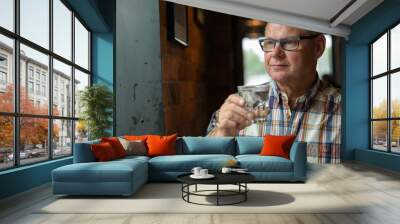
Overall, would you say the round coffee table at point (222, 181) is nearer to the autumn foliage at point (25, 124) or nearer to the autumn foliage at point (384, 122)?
the autumn foliage at point (25, 124)

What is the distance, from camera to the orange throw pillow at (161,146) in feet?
22.6

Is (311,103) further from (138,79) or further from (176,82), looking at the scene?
(138,79)

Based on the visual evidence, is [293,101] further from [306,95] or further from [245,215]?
[245,215]

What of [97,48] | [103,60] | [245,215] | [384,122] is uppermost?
[97,48]

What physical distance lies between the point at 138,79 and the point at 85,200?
11.6ft

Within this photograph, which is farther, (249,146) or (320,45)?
(320,45)

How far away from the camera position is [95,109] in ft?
27.9

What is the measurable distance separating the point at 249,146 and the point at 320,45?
9.57 feet

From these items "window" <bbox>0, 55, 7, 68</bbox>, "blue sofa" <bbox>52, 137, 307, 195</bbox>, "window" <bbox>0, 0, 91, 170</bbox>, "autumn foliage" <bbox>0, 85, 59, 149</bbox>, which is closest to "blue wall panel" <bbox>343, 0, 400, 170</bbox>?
"blue sofa" <bbox>52, 137, 307, 195</bbox>

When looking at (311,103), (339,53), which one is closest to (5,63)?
(311,103)

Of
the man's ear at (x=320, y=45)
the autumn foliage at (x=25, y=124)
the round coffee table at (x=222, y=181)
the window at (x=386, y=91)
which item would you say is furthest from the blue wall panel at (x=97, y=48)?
the window at (x=386, y=91)

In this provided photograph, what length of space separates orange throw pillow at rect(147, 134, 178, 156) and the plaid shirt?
5.44 ft

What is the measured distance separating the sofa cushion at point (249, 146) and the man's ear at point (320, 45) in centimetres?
254

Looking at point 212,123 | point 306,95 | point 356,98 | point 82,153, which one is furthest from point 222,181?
point 356,98
